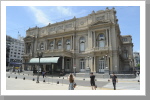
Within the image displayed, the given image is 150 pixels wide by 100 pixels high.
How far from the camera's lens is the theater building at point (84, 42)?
32.9 m

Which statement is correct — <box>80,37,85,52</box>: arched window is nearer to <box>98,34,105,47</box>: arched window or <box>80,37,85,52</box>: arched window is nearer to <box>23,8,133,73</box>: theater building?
<box>23,8,133,73</box>: theater building

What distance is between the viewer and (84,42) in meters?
37.9

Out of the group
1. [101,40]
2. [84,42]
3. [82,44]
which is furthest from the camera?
[82,44]

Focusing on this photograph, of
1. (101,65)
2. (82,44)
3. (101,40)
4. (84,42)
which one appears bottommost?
(101,65)

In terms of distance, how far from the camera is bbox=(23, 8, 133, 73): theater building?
32.9 meters

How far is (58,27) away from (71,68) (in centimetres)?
1486

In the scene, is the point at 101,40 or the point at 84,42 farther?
the point at 84,42

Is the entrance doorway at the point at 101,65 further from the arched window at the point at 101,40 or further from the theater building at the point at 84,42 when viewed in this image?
the arched window at the point at 101,40

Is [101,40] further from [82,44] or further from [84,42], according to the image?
[82,44]

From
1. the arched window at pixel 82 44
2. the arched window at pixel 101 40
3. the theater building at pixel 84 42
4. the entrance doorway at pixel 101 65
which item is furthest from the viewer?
the arched window at pixel 82 44

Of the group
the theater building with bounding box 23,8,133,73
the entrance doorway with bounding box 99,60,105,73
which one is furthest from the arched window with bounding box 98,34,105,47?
the entrance doorway with bounding box 99,60,105,73

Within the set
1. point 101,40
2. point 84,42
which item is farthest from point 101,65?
point 84,42

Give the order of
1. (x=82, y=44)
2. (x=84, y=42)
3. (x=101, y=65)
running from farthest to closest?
(x=82, y=44) < (x=84, y=42) < (x=101, y=65)

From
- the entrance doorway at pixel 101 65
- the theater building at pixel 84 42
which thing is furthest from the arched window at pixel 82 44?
the entrance doorway at pixel 101 65
